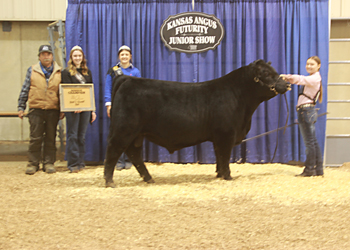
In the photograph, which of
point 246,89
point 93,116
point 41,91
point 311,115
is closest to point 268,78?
point 246,89

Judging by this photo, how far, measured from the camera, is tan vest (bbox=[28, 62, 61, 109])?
3986mm

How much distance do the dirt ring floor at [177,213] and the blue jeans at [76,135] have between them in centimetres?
50

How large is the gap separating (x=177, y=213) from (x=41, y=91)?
2.62 meters

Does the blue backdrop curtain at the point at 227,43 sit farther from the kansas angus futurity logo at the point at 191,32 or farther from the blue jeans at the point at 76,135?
the blue jeans at the point at 76,135

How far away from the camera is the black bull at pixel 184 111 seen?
3.14m

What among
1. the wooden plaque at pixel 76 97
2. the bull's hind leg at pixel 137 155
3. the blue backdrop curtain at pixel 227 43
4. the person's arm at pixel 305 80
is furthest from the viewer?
the blue backdrop curtain at pixel 227 43

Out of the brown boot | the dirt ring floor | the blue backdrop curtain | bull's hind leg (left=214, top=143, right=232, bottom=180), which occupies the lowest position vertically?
the brown boot

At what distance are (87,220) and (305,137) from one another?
2.71 metres

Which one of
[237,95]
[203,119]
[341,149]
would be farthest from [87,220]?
[341,149]

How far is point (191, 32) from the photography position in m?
4.48

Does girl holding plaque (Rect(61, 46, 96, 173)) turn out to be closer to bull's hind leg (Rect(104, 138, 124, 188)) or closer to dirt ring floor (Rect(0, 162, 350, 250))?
dirt ring floor (Rect(0, 162, 350, 250))

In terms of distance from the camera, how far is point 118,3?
452cm

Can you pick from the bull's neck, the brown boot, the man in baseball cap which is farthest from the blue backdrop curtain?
the bull's neck

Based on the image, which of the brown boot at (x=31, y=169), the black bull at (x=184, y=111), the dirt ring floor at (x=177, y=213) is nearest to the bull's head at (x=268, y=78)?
the black bull at (x=184, y=111)
